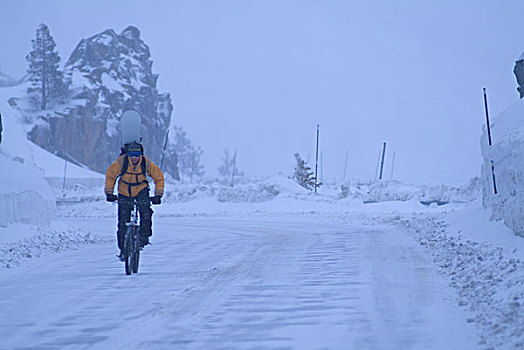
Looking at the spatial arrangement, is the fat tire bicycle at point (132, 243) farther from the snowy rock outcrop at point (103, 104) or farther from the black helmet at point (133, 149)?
the snowy rock outcrop at point (103, 104)

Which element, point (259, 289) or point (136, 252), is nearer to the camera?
point (259, 289)

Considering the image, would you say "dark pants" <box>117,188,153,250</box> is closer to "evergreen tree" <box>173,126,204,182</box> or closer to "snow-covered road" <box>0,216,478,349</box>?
"snow-covered road" <box>0,216,478,349</box>

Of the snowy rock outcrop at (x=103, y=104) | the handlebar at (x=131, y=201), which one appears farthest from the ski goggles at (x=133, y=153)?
the snowy rock outcrop at (x=103, y=104)

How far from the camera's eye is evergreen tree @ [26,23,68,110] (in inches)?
3435

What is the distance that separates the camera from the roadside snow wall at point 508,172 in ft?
33.2

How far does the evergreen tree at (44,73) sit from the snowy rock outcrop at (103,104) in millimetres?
2133

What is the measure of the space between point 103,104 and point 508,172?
8388 centimetres

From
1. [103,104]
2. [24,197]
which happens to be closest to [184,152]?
[103,104]

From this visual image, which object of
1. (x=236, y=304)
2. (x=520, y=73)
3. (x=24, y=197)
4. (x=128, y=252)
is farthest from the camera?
(x=520, y=73)

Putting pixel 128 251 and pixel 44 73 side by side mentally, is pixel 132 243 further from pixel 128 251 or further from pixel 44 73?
pixel 44 73

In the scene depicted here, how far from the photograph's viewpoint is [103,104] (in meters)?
90.2

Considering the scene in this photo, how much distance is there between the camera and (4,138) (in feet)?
152

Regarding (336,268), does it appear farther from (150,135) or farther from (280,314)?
(150,135)

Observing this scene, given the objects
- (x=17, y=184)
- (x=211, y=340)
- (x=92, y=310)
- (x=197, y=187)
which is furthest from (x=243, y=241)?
(x=197, y=187)
